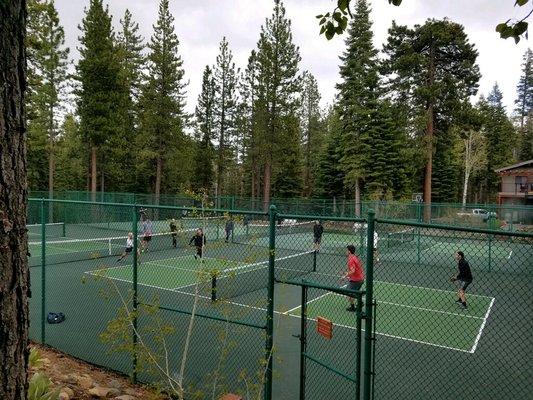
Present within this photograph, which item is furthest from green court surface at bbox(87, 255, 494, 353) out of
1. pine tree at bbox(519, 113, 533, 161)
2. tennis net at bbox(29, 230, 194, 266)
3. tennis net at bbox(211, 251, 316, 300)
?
pine tree at bbox(519, 113, 533, 161)

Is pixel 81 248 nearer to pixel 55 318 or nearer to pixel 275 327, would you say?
pixel 55 318

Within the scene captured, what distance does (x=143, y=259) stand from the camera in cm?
1933

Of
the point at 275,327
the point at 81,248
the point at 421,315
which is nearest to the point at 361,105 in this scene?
the point at 81,248

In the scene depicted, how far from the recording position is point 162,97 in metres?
41.3

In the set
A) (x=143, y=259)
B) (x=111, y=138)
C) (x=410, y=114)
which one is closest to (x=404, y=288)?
(x=143, y=259)

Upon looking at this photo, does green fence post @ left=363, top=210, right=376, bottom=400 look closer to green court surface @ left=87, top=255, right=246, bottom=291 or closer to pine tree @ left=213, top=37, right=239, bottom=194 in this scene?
green court surface @ left=87, top=255, right=246, bottom=291

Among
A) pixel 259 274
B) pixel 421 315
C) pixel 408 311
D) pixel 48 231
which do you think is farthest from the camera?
pixel 48 231

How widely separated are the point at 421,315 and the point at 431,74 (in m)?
27.7

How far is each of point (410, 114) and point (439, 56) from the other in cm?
511

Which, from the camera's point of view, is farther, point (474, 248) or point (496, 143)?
point (496, 143)

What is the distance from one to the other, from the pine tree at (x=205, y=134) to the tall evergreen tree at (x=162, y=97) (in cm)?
644

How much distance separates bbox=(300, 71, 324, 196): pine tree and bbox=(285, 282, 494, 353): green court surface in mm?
48081

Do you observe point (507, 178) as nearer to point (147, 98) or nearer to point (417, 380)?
point (147, 98)

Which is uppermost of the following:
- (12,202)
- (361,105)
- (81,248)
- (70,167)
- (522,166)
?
(361,105)
